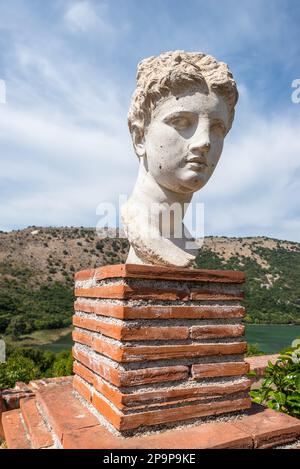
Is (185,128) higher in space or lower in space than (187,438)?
higher

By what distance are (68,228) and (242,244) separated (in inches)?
1084

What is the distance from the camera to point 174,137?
9.32 feet

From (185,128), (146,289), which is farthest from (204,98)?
(146,289)

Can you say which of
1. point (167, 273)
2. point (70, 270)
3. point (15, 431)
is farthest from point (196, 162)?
point (70, 270)

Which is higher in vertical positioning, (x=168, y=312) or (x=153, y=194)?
(x=153, y=194)

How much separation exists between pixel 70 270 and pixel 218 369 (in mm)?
43565

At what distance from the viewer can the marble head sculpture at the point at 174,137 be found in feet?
9.21

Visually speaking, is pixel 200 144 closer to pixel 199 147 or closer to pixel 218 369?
pixel 199 147

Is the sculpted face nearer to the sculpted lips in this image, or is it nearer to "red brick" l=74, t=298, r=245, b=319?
the sculpted lips

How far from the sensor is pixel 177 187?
118 inches

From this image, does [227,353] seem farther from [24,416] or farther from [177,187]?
[24,416]

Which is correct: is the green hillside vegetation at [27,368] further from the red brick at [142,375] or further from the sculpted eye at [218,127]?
the sculpted eye at [218,127]

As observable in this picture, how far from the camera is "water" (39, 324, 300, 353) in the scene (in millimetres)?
24453

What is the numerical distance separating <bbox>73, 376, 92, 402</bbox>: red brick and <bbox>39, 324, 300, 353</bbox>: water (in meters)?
21.4
